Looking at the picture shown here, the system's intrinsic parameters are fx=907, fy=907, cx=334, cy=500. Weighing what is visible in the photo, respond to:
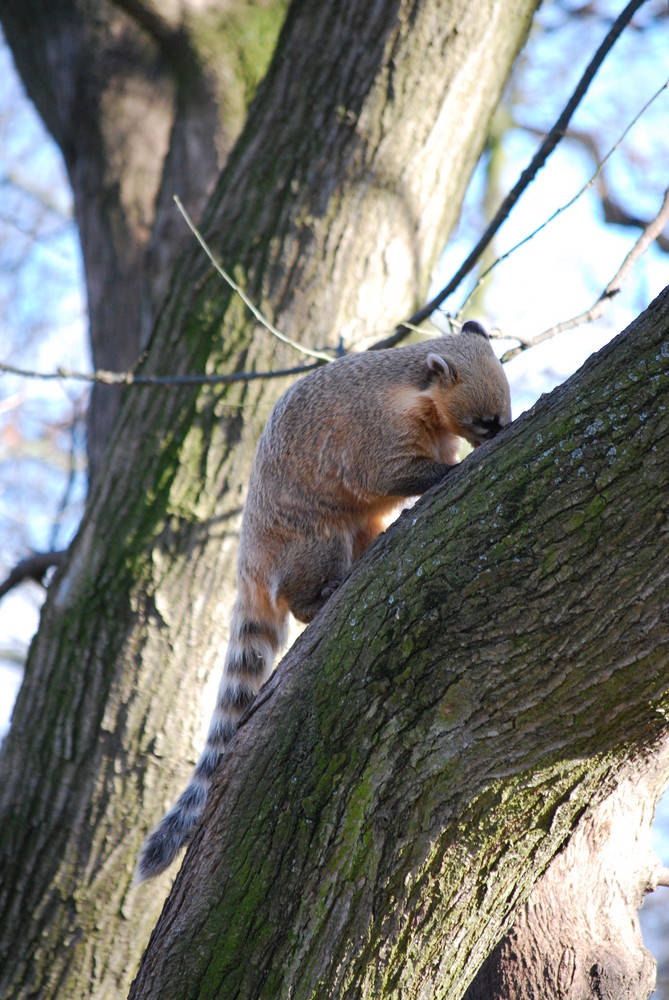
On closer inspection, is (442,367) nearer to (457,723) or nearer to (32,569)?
(457,723)

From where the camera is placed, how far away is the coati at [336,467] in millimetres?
3652

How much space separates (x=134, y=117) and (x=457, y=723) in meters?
5.64

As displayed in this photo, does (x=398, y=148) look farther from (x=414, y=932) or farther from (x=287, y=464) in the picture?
(x=414, y=932)

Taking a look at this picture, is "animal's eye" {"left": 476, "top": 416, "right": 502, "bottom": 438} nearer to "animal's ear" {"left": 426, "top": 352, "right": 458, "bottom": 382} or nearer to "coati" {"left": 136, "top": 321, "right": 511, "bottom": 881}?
"coati" {"left": 136, "top": 321, "right": 511, "bottom": 881}

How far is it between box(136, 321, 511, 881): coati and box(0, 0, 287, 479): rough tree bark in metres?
2.77

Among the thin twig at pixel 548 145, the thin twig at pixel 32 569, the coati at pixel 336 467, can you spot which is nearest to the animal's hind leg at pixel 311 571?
the coati at pixel 336 467

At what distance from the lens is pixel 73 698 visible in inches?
169

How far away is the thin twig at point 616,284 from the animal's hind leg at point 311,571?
112 centimetres

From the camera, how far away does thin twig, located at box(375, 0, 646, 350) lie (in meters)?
3.30

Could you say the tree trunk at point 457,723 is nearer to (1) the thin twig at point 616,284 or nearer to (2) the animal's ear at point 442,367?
(2) the animal's ear at point 442,367

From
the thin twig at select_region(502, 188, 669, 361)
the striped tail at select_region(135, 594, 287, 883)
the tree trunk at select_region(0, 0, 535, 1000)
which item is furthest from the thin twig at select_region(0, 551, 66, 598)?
the thin twig at select_region(502, 188, 669, 361)

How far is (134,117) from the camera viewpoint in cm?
652

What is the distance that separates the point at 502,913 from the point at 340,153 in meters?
3.76

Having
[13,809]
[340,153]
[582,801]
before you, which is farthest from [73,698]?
[340,153]
